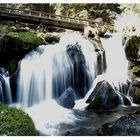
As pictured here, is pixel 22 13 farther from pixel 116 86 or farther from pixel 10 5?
pixel 116 86

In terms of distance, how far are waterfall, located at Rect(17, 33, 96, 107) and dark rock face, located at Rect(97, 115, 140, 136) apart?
1.59 ft

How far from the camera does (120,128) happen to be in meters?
5.15

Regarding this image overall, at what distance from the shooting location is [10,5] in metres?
5.39

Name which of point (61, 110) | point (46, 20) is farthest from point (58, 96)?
point (46, 20)

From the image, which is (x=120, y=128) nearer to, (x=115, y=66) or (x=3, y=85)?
(x=115, y=66)

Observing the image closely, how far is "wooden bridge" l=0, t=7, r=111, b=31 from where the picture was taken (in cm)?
538

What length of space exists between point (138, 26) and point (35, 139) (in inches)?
68.0

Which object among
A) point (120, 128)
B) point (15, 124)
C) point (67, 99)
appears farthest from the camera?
point (67, 99)

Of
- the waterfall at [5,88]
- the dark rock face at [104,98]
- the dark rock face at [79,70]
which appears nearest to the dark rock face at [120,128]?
the dark rock face at [104,98]

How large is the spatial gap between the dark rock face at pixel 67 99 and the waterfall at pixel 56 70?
0.14ft

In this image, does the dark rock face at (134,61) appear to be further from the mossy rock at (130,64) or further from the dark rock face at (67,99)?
the dark rock face at (67,99)

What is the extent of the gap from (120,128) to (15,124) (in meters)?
1.15

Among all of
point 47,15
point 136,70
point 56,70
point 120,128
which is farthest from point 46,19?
point 120,128

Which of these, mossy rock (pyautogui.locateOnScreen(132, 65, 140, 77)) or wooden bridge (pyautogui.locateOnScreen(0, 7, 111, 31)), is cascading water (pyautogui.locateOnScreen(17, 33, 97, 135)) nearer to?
wooden bridge (pyautogui.locateOnScreen(0, 7, 111, 31))
